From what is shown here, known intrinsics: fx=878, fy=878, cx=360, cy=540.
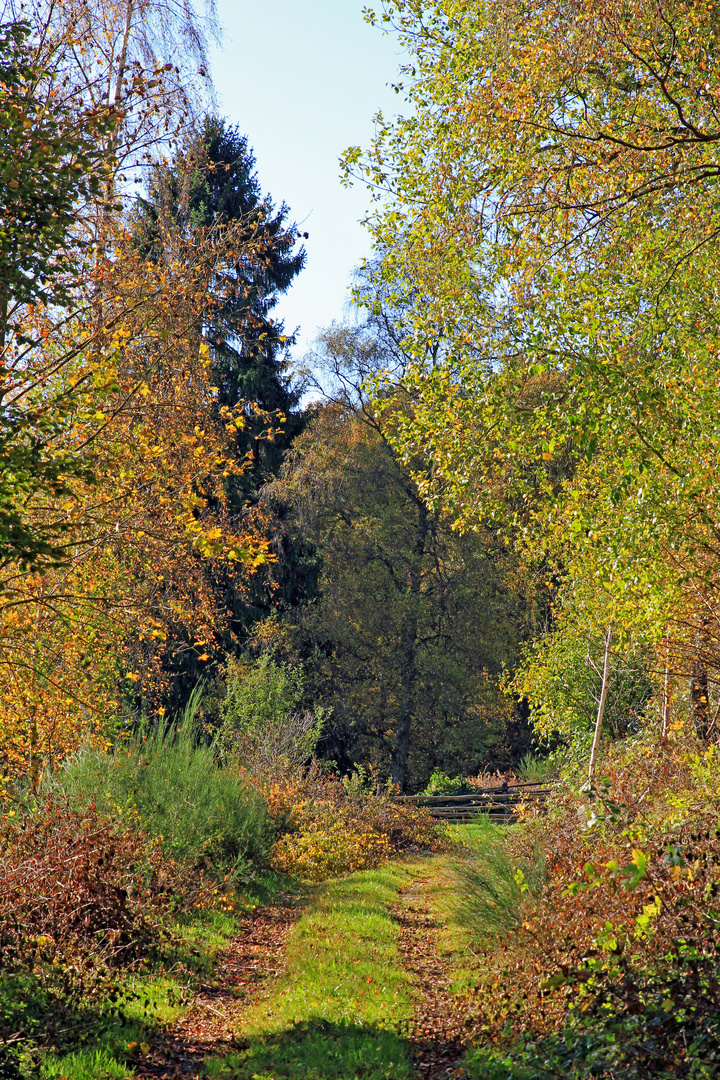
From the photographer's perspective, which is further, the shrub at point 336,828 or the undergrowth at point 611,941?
the shrub at point 336,828

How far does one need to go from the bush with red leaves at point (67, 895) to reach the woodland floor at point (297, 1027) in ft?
2.53

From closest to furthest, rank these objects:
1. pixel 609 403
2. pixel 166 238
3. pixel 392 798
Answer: pixel 609 403 → pixel 166 238 → pixel 392 798

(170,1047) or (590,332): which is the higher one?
(590,332)

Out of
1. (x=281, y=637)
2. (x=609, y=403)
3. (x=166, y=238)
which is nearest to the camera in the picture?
(x=609, y=403)

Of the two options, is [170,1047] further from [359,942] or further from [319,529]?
[319,529]

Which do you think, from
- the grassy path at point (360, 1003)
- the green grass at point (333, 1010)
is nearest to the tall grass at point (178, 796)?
the grassy path at point (360, 1003)

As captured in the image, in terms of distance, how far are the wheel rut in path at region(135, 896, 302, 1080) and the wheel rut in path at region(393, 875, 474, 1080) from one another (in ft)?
3.90

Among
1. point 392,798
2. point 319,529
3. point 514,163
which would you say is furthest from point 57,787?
point 319,529

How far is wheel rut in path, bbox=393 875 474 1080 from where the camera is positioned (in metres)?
5.67

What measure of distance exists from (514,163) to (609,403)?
2606 millimetres

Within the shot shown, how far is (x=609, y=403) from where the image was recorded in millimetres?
6902

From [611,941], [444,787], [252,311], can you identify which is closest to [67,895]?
[611,941]

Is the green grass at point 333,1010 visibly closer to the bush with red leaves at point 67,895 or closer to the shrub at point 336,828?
the bush with red leaves at point 67,895

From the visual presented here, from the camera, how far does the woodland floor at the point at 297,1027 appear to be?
17.7ft
